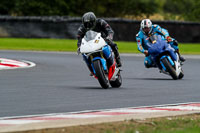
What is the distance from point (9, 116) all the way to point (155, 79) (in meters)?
7.76

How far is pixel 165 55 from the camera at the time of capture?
1584 centimetres

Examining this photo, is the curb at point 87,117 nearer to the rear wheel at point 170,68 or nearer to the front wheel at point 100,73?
the front wheel at point 100,73

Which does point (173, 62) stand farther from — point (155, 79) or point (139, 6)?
point (139, 6)

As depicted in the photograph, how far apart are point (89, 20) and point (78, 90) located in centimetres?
136

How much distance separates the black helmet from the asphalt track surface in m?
1.19

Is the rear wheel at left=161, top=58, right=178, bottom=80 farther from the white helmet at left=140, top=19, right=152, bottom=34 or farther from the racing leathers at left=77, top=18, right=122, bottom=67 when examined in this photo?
the racing leathers at left=77, top=18, right=122, bottom=67

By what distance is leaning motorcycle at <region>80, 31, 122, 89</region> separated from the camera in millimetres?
12203

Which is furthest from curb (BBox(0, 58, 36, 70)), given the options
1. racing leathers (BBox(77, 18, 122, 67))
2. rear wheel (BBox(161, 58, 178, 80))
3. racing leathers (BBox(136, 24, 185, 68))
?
racing leathers (BBox(77, 18, 122, 67))

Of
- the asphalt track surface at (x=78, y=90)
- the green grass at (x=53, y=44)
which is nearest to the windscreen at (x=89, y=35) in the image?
the asphalt track surface at (x=78, y=90)

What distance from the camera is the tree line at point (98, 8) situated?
58.1 metres

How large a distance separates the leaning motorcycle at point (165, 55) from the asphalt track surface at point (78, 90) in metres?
0.25

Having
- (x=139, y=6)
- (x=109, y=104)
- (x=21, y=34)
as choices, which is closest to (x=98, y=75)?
(x=109, y=104)

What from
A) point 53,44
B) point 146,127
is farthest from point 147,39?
point 53,44

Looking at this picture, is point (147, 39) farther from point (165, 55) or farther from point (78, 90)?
point (78, 90)
